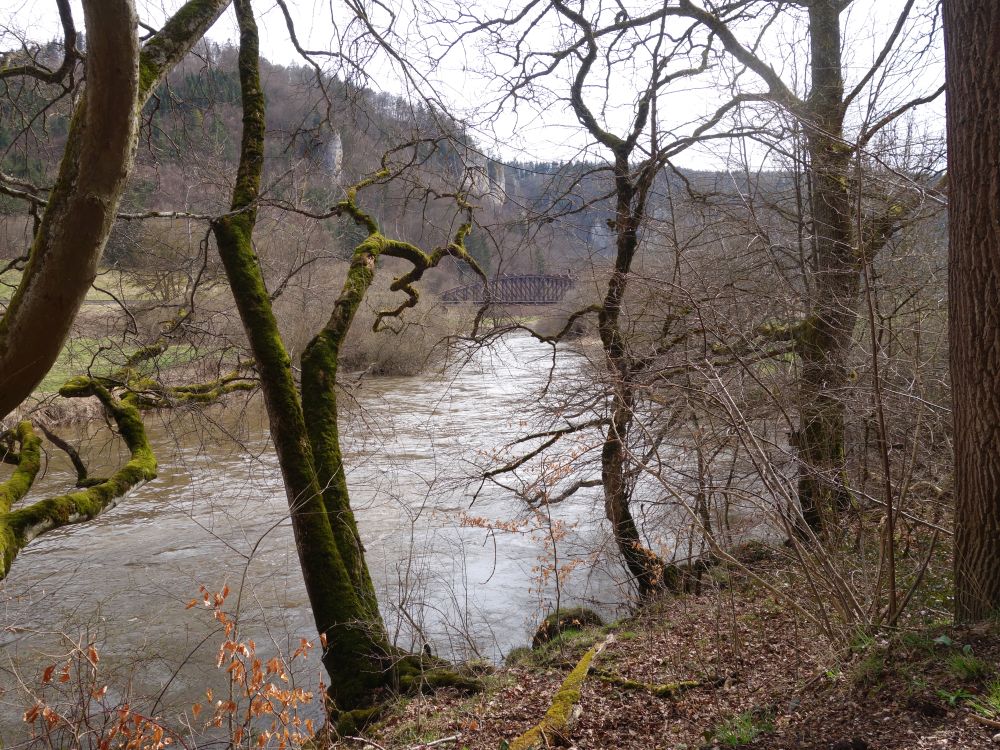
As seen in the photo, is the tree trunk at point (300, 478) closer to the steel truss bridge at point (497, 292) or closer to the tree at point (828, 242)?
the steel truss bridge at point (497, 292)

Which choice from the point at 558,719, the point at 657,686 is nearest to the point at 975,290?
the point at 657,686

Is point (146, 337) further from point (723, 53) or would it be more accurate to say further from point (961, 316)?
point (961, 316)

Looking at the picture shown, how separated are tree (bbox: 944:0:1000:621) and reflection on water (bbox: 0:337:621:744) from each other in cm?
414

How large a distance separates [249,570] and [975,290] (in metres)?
9.07

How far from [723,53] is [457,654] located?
715 centimetres

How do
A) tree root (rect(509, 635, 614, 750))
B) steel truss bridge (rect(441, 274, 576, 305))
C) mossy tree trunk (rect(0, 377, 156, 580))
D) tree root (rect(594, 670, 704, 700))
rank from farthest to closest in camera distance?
1. steel truss bridge (rect(441, 274, 576, 305))
2. mossy tree trunk (rect(0, 377, 156, 580))
3. tree root (rect(594, 670, 704, 700))
4. tree root (rect(509, 635, 614, 750))

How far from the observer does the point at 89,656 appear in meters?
3.69

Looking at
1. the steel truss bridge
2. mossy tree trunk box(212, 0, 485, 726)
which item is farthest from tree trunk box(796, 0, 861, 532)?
mossy tree trunk box(212, 0, 485, 726)

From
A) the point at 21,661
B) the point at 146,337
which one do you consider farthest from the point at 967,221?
the point at 21,661

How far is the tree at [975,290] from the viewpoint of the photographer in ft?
13.3

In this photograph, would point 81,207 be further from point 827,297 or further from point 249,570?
point 249,570

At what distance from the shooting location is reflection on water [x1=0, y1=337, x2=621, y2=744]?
8.20 m

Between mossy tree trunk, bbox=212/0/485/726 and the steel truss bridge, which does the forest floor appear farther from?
the steel truss bridge

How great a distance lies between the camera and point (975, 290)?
163 inches
